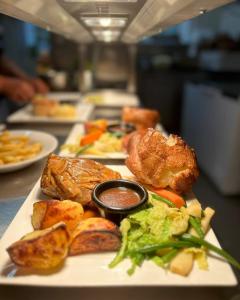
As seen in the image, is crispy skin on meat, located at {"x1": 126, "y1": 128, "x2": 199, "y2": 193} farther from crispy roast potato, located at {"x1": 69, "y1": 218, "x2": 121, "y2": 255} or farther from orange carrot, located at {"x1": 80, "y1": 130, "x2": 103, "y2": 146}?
orange carrot, located at {"x1": 80, "y1": 130, "x2": 103, "y2": 146}

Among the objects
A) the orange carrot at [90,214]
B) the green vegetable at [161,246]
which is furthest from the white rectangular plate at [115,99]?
the green vegetable at [161,246]

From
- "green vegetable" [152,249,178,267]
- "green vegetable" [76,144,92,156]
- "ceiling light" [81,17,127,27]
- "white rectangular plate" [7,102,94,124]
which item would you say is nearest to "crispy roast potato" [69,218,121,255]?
"green vegetable" [152,249,178,267]

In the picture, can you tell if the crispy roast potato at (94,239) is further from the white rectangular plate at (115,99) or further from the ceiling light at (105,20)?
A: the white rectangular plate at (115,99)

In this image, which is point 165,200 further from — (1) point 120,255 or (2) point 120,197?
(1) point 120,255

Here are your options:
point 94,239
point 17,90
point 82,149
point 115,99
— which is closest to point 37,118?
point 17,90

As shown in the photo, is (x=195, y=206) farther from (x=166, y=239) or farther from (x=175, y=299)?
(x=175, y=299)

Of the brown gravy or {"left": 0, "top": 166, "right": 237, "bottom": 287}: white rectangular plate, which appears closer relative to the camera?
{"left": 0, "top": 166, "right": 237, "bottom": 287}: white rectangular plate
